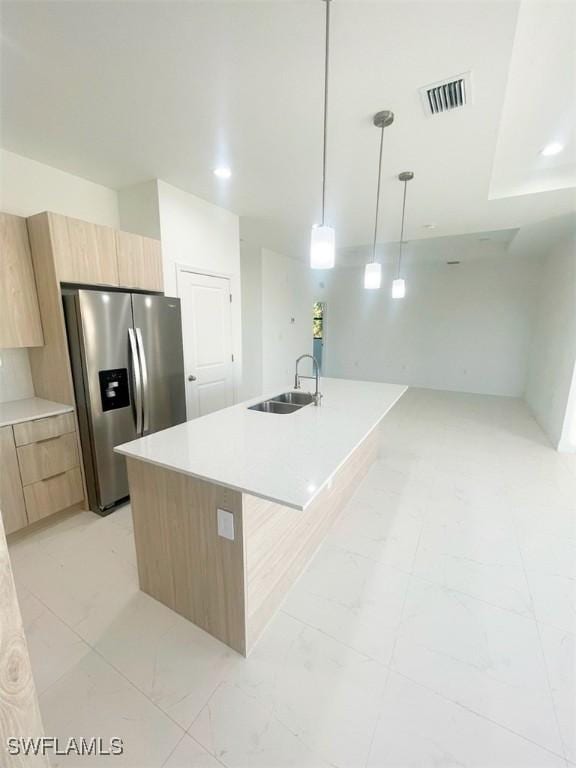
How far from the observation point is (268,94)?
6.04ft

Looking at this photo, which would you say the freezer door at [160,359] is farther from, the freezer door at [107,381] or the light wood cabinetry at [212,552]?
the light wood cabinetry at [212,552]

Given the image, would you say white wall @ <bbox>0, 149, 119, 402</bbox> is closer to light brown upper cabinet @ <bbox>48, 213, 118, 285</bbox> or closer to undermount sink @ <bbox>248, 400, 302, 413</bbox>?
light brown upper cabinet @ <bbox>48, 213, 118, 285</bbox>

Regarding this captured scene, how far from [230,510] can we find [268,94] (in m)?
2.22

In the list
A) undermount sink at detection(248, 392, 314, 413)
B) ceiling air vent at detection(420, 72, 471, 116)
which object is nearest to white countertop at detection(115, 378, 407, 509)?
undermount sink at detection(248, 392, 314, 413)

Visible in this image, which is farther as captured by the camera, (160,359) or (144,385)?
(160,359)

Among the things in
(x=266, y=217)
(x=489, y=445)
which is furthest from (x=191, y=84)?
(x=489, y=445)

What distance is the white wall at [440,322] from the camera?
6.26 m

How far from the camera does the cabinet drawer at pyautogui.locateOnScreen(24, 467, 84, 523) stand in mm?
2246

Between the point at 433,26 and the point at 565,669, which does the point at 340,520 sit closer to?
the point at 565,669

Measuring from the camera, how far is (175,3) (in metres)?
1.33

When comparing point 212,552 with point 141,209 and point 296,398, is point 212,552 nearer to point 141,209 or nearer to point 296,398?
point 296,398

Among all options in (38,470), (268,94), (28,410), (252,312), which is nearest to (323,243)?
(268,94)

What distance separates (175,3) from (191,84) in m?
0.45

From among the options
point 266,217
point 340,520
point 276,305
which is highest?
point 266,217
